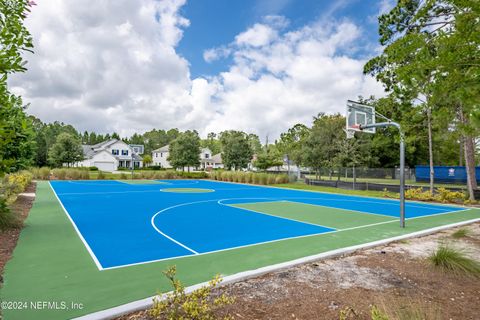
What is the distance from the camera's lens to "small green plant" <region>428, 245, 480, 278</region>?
16.3 feet

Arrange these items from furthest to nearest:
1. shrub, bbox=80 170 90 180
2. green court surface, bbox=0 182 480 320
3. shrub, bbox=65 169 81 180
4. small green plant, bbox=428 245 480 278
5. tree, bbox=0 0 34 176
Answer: shrub, bbox=80 170 90 180
shrub, bbox=65 169 81 180
small green plant, bbox=428 245 480 278
green court surface, bbox=0 182 480 320
tree, bbox=0 0 34 176

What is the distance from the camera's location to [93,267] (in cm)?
544

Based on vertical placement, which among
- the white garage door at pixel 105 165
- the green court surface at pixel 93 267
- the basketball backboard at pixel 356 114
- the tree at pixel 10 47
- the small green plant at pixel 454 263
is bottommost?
the green court surface at pixel 93 267

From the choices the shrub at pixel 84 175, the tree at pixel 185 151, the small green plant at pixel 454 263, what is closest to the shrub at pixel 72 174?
the shrub at pixel 84 175

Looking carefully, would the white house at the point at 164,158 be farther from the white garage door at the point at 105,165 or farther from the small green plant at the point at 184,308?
the small green plant at the point at 184,308

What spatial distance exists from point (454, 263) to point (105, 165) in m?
59.3

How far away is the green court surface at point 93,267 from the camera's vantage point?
4.06 m

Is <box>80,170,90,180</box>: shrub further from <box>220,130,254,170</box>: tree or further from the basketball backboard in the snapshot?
the basketball backboard

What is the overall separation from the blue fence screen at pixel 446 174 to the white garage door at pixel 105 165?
50.1 meters

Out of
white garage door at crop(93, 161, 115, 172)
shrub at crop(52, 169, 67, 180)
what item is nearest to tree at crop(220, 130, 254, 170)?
shrub at crop(52, 169, 67, 180)

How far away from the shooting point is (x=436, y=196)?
1683 centimetres

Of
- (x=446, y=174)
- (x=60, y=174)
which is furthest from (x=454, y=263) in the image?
(x=446, y=174)

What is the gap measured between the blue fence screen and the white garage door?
50106 millimetres

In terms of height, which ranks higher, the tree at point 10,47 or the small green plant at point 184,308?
the tree at point 10,47
